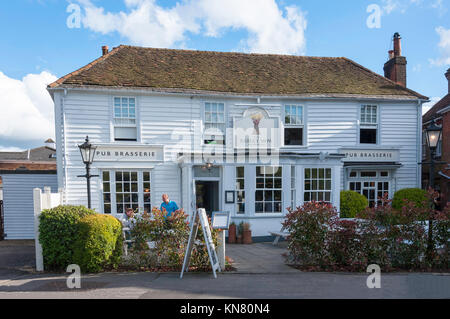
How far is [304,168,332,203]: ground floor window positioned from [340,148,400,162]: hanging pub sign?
232cm

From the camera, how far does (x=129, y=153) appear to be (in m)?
12.3

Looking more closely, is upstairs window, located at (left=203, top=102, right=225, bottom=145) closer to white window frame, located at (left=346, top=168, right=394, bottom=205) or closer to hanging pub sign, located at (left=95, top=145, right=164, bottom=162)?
hanging pub sign, located at (left=95, top=145, right=164, bottom=162)

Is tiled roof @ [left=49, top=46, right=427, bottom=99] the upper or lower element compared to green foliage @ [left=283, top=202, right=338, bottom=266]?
upper

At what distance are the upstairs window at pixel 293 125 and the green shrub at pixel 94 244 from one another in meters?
9.03

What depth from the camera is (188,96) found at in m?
12.9

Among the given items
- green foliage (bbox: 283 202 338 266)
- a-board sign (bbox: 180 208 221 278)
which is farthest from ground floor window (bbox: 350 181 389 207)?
a-board sign (bbox: 180 208 221 278)

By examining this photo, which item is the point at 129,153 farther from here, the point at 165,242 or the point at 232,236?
the point at 165,242

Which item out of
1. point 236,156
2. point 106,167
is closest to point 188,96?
point 236,156

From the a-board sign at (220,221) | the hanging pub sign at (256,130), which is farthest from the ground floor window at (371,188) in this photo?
the a-board sign at (220,221)

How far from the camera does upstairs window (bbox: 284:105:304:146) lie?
13.7 m

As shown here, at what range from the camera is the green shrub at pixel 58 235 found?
23.8 feet

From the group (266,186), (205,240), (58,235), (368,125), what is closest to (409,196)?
(368,125)

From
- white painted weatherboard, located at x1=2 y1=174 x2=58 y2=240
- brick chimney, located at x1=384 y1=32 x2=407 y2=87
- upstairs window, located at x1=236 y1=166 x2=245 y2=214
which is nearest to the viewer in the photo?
upstairs window, located at x1=236 y1=166 x2=245 y2=214

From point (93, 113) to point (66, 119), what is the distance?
1032 mm
